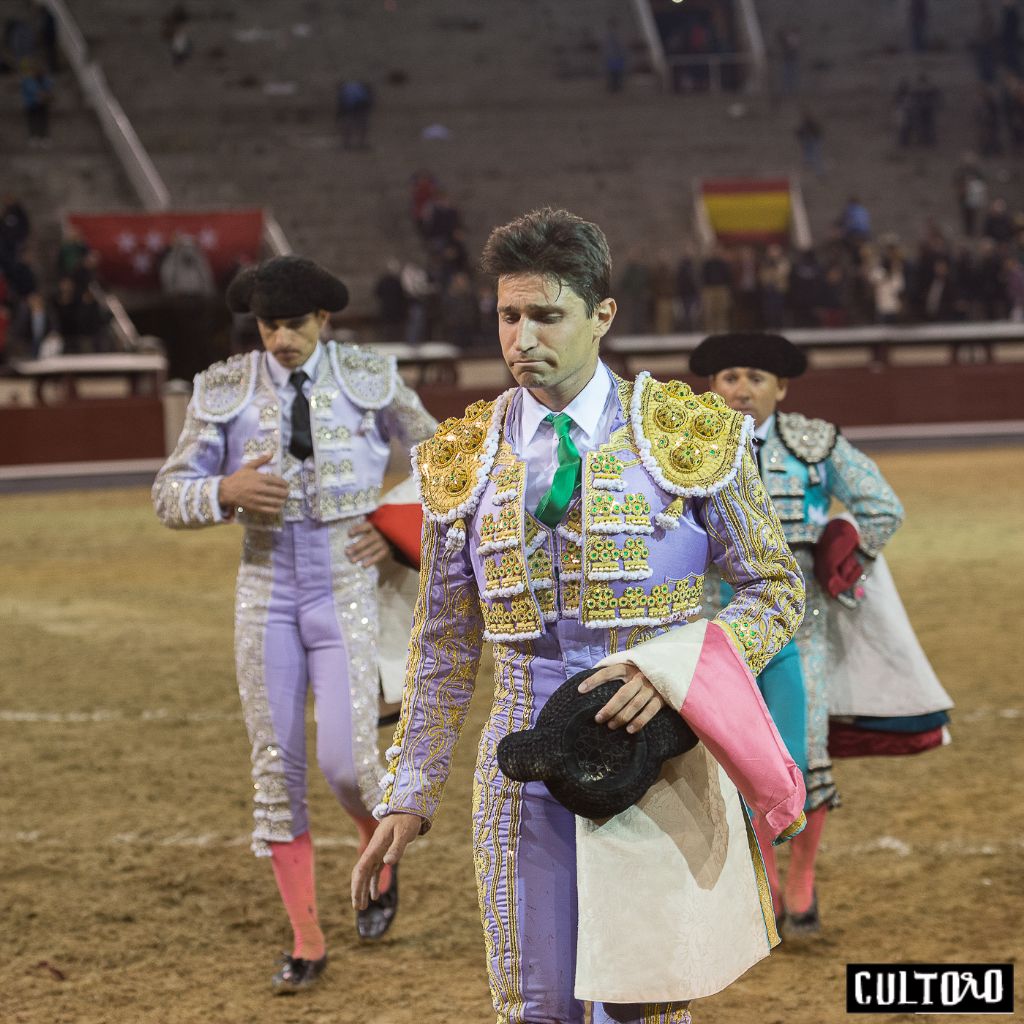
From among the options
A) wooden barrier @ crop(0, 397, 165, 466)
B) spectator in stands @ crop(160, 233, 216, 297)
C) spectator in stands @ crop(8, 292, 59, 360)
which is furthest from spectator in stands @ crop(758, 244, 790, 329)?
spectator in stands @ crop(8, 292, 59, 360)

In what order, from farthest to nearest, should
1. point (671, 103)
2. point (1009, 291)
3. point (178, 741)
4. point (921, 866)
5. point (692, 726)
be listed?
point (671, 103) < point (1009, 291) < point (178, 741) < point (921, 866) < point (692, 726)

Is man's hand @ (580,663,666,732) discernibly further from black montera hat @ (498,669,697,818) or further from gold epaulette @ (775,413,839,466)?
gold epaulette @ (775,413,839,466)

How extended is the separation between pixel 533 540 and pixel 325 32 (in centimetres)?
2585

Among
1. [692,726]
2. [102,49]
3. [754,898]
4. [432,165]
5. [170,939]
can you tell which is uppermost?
[102,49]

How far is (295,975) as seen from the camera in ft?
13.2

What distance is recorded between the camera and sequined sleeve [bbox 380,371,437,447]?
4.43 m

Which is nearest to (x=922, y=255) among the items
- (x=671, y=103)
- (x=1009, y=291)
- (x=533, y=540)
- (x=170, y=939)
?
(x=1009, y=291)

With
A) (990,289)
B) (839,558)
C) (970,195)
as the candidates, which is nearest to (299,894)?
(839,558)

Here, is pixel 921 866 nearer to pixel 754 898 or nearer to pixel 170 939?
pixel 170 939

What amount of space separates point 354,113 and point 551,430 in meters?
22.4

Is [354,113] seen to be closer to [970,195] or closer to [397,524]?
[970,195]

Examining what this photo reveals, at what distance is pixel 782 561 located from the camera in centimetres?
249

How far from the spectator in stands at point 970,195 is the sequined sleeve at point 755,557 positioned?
2150 cm

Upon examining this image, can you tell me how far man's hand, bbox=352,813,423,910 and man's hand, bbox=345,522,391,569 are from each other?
179 centimetres
